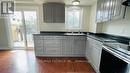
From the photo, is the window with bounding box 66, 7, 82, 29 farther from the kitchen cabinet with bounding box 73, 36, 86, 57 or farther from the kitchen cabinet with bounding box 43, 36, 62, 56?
the kitchen cabinet with bounding box 43, 36, 62, 56

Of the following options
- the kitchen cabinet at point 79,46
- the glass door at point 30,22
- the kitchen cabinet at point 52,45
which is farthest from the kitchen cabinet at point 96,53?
the glass door at point 30,22

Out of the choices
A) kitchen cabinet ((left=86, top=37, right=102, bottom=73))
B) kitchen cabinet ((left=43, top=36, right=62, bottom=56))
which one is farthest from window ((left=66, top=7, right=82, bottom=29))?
kitchen cabinet ((left=86, top=37, right=102, bottom=73))

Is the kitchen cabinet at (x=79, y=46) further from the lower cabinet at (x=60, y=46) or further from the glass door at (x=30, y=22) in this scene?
the glass door at (x=30, y=22)

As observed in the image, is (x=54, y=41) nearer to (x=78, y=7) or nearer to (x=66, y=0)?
(x=66, y=0)

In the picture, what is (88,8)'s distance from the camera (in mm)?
4379

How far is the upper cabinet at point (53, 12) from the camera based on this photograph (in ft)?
12.9

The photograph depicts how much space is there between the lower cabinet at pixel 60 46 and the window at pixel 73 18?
1.02m

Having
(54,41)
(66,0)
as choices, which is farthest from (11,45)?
(66,0)

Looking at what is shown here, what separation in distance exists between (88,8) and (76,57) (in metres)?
2.25

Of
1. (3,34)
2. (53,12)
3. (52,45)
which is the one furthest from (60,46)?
(3,34)

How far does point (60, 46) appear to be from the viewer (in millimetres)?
3729

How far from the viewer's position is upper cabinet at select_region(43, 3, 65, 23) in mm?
3937

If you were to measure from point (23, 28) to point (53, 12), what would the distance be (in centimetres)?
177

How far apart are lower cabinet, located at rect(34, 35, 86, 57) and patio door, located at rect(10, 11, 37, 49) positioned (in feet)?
4.21
